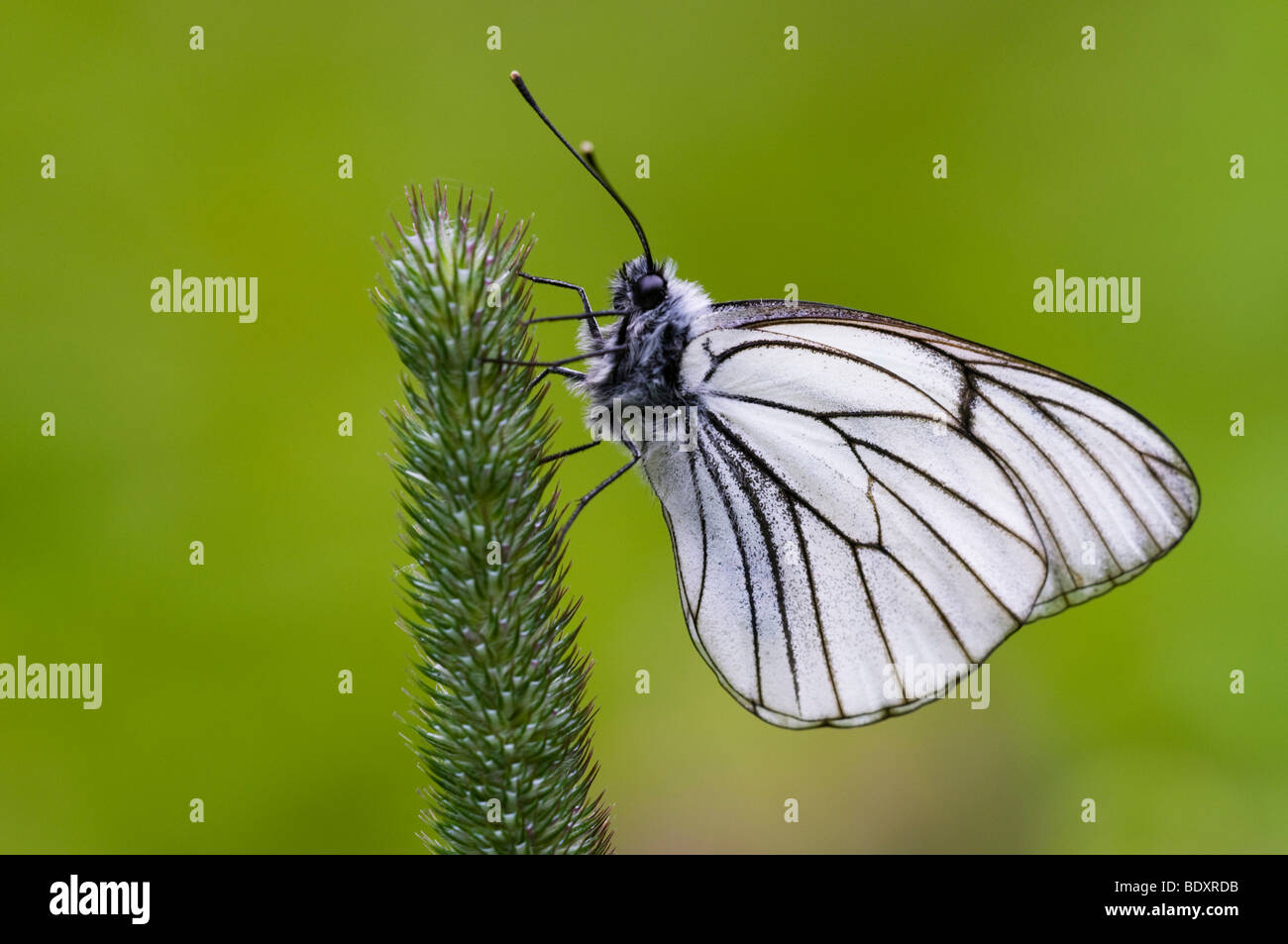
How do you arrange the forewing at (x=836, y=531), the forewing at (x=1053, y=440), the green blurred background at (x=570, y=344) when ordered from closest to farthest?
the forewing at (x=1053, y=440) → the forewing at (x=836, y=531) → the green blurred background at (x=570, y=344)

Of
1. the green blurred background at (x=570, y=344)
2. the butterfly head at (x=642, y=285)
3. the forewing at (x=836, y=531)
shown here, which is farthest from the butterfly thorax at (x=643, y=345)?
the green blurred background at (x=570, y=344)

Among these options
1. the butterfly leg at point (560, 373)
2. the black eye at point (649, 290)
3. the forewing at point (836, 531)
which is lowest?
the forewing at point (836, 531)

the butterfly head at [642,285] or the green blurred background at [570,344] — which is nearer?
the butterfly head at [642,285]

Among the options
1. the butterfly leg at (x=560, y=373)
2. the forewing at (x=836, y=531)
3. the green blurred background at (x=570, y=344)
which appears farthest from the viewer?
the green blurred background at (x=570, y=344)

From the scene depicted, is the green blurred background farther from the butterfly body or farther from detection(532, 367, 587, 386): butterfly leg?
detection(532, 367, 587, 386): butterfly leg

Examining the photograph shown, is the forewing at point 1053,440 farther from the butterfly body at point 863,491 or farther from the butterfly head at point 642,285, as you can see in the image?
→ the butterfly head at point 642,285
